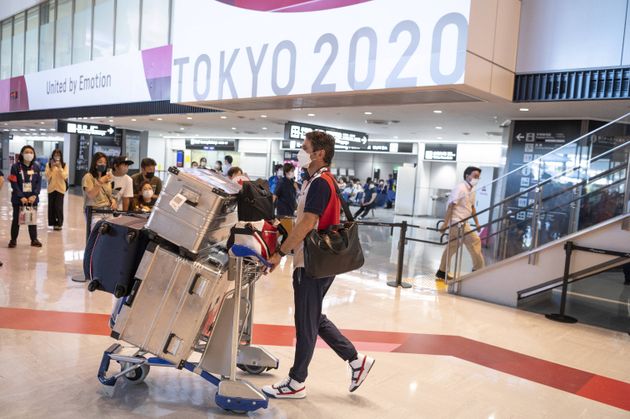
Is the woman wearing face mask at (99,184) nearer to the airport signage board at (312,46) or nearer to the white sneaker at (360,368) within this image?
the airport signage board at (312,46)

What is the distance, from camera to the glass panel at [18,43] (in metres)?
20.7

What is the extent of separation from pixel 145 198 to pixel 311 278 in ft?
12.0

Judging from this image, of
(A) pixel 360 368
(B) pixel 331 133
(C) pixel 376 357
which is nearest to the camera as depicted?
(A) pixel 360 368

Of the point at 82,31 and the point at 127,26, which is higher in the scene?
the point at 82,31

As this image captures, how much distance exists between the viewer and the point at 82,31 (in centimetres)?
1703

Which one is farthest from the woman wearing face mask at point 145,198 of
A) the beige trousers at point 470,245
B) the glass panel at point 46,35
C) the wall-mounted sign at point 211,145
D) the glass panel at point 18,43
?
the glass panel at point 18,43

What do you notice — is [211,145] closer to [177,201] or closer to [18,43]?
[18,43]

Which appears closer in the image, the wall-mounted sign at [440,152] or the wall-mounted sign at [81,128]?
the wall-mounted sign at [81,128]

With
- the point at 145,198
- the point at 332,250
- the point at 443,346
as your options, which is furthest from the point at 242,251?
the point at 145,198

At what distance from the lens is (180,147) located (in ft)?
91.8

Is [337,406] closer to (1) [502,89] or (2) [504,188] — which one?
(2) [504,188]

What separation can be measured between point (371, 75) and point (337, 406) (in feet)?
16.5

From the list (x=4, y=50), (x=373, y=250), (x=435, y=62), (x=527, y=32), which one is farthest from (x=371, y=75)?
(x=4, y=50)

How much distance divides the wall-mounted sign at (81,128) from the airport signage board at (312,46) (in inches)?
295
